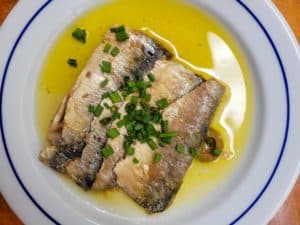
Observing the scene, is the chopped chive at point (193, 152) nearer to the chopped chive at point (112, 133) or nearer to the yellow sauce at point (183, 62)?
the yellow sauce at point (183, 62)

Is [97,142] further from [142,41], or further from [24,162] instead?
[142,41]

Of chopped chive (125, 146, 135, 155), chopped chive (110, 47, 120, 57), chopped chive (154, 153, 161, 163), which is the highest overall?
chopped chive (110, 47, 120, 57)

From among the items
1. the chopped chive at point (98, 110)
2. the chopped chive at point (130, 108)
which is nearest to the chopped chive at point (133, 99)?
the chopped chive at point (130, 108)

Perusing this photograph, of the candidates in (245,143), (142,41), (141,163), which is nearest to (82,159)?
(141,163)

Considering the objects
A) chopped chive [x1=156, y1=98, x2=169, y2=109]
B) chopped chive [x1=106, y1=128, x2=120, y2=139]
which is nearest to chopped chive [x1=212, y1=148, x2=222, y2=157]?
chopped chive [x1=156, y1=98, x2=169, y2=109]

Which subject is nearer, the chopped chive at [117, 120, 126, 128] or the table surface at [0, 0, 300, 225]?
the chopped chive at [117, 120, 126, 128]

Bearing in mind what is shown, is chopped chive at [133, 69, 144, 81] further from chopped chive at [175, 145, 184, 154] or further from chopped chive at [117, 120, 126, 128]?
chopped chive at [175, 145, 184, 154]

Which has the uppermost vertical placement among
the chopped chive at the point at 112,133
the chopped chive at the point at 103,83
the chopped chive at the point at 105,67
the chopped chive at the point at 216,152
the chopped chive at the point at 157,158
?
the chopped chive at the point at 105,67
